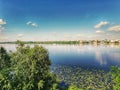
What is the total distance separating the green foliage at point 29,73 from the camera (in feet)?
76.1

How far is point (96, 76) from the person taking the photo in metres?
41.3

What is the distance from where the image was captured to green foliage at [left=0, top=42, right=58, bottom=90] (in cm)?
2319

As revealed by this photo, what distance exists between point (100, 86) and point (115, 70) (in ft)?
77.2

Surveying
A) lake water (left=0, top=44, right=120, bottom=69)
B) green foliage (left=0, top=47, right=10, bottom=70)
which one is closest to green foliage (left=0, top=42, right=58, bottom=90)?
green foliage (left=0, top=47, right=10, bottom=70)

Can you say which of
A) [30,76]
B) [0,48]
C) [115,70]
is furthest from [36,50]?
[115,70]

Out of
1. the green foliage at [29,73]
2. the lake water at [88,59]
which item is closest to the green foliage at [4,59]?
the green foliage at [29,73]

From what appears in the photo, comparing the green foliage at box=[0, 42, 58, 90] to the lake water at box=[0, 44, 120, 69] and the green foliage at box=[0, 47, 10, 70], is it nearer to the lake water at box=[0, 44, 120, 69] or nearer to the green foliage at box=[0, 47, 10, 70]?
the green foliage at box=[0, 47, 10, 70]

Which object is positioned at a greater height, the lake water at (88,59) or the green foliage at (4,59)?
the green foliage at (4,59)

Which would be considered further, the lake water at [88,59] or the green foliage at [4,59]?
the lake water at [88,59]

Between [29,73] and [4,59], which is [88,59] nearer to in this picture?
[4,59]

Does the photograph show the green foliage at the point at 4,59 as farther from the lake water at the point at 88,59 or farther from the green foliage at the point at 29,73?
the lake water at the point at 88,59

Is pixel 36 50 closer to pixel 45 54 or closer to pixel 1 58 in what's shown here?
Result: pixel 45 54

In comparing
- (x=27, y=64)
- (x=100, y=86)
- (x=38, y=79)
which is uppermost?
(x=27, y=64)

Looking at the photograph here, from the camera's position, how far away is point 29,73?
24.2 m
